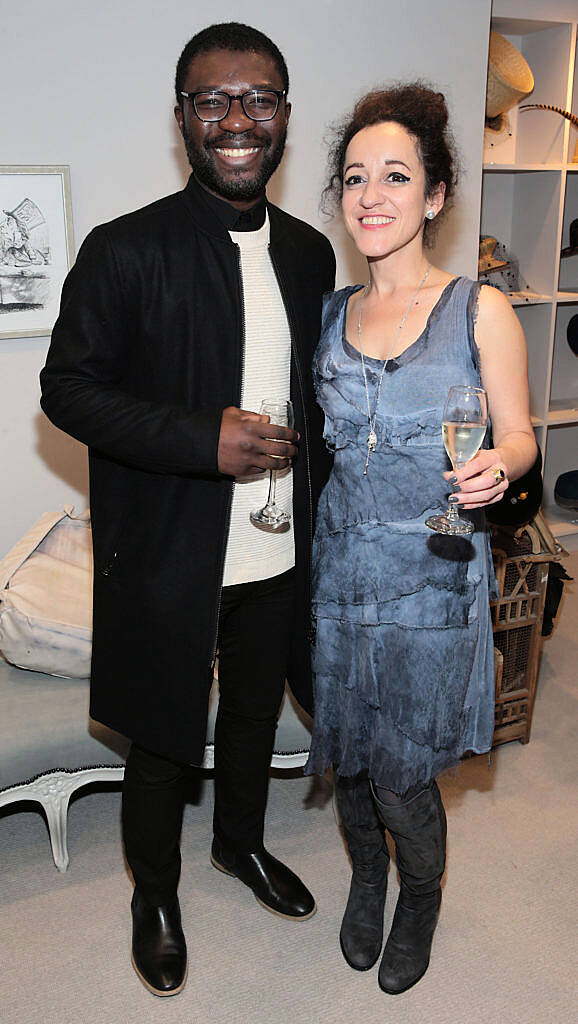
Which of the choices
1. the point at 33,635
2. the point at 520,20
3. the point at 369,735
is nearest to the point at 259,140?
the point at 369,735

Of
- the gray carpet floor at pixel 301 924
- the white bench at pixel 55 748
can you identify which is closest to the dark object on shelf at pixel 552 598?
the gray carpet floor at pixel 301 924

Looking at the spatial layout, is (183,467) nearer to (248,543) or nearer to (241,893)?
(248,543)

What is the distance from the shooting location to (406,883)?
1.92 m

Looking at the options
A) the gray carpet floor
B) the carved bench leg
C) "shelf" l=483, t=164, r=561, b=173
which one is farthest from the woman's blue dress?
"shelf" l=483, t=164, r=561, b=173

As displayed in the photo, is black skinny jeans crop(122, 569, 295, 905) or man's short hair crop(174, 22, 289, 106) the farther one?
black skinny jeans crop(122, 569, 295, 905)

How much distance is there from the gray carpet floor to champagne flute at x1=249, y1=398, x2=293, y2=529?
69 centimetres

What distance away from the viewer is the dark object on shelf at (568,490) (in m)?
4.73

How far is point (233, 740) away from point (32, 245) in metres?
1.68

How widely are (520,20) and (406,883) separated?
11.7 feet

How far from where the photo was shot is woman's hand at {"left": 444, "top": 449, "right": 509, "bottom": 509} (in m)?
1.44

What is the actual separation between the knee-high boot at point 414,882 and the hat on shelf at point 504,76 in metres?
3.01

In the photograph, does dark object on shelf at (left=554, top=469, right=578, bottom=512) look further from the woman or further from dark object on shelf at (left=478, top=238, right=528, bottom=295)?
→ the woman

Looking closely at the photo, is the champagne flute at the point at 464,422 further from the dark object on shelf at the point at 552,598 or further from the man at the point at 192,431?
the dark object on shelf at the point at 552,598

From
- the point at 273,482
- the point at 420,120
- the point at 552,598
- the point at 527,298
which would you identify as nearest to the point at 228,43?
the point at 420,120
